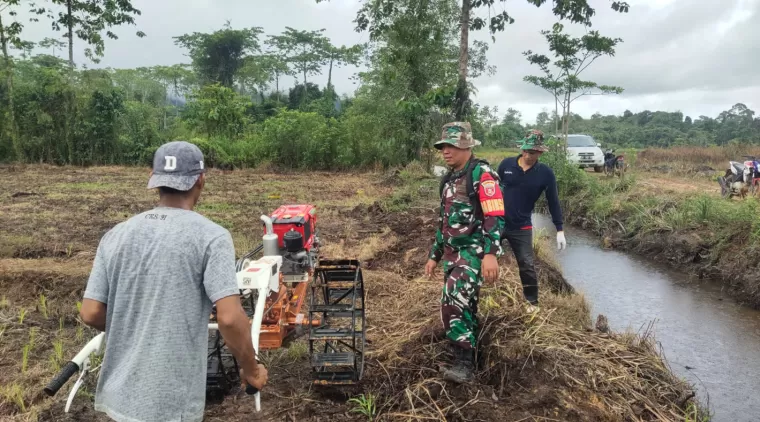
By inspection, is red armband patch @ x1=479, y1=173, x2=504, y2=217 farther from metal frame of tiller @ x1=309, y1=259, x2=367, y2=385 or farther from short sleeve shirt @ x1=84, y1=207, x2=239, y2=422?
short sleeve shirt @ x1=84, y1=207, x2=239, y2=422

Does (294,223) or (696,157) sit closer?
(294,223)

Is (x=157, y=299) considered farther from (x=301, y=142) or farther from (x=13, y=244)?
(x=301, y=142)

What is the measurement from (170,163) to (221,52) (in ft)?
127

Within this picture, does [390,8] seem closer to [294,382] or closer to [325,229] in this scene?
[325,229]

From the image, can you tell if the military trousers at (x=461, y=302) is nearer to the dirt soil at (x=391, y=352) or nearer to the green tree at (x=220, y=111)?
the dirt soil at (x=391, y=352)

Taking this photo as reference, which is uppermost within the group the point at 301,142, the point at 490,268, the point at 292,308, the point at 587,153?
the point at 301,142

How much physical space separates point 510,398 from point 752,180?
10.4m

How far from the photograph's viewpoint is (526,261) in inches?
182

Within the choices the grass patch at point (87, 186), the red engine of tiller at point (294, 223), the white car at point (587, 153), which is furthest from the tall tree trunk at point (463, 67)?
the grass patch at point (87, 186)

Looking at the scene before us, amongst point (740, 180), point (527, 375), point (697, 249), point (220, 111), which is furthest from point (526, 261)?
point (220, 111)

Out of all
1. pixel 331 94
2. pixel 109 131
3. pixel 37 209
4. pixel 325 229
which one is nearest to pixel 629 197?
pixel 325 229

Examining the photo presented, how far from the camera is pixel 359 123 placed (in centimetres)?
2127

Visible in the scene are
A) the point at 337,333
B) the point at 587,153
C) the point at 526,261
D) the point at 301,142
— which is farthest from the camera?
the point at 301,142

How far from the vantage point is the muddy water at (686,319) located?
4348mm
